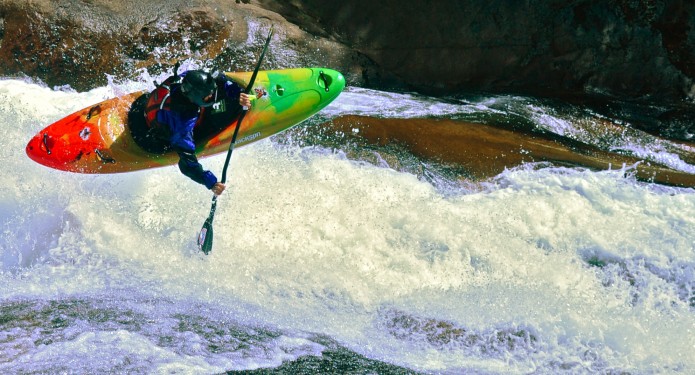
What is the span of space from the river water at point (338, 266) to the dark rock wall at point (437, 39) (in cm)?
80

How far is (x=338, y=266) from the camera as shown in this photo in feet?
17.8

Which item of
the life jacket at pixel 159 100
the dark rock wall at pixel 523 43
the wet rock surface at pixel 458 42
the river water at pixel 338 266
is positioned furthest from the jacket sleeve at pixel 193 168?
the dark rock wall at pixel 523 43

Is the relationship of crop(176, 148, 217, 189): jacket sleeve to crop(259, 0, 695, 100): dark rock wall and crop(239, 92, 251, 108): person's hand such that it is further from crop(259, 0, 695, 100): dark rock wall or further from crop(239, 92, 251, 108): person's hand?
crop(259, 0, 695, 100): dark rock wall

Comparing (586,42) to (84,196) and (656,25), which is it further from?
(84,196)

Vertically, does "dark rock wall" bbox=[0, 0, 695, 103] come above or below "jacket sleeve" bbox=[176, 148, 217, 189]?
above

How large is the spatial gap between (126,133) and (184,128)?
0.68 meters

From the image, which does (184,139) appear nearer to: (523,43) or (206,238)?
(206,238)

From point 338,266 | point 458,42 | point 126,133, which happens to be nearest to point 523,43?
point 458,42

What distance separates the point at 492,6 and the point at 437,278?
3294mm

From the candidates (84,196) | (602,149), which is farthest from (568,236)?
(84,196)

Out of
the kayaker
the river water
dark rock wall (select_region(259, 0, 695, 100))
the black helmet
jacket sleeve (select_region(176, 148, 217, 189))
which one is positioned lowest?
the river water

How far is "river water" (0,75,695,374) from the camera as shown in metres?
4.48

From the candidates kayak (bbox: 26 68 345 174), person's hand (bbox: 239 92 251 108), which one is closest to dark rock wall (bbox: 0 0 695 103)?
kayak (bbox: 26 68 345 174)

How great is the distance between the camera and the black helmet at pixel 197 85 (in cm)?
457
